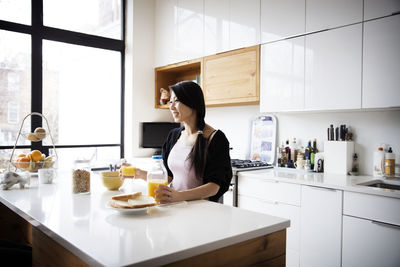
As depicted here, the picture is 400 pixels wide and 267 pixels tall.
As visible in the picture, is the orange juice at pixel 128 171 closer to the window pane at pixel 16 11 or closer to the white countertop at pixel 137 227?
the white countertop at pixel 137 227

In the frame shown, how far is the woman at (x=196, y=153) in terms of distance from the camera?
1693 mm

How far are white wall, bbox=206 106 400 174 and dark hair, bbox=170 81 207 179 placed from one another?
1.56 meters

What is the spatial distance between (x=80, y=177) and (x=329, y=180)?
5.72 ft

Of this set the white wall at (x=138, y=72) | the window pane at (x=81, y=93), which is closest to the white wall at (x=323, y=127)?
the white wall at (x=138, y=72)

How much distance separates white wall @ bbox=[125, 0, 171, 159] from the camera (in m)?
4.34

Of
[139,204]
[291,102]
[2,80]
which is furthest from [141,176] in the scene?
[2,80]

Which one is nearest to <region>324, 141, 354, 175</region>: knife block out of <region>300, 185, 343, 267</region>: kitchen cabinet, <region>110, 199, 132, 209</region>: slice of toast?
<region>300, 185, 343, 267</region>: kitchen cabinet

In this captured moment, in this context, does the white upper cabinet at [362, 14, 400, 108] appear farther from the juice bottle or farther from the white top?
the juice bottle

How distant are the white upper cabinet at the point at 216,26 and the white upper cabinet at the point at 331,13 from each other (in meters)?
0.97

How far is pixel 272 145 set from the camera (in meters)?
3.33

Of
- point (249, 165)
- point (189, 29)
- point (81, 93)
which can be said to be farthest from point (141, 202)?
point (81, 93)

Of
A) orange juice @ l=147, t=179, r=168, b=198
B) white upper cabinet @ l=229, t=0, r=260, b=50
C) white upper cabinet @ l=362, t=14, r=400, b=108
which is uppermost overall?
white upper cabinet @ l=229, t=0, r=260, b=50

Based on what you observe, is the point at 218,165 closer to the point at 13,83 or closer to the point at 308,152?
the point at 308,152

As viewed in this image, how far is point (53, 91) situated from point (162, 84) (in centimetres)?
142
